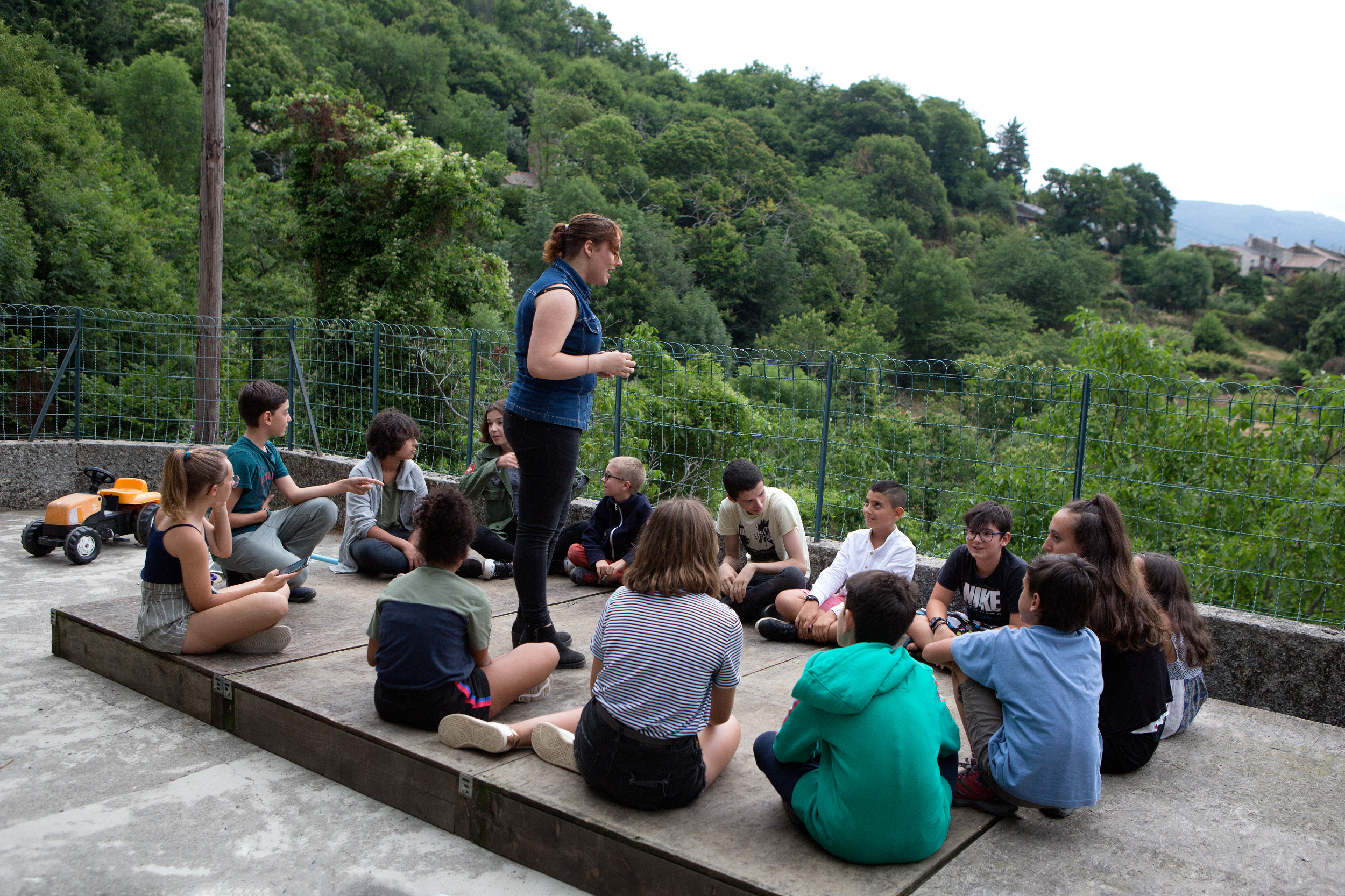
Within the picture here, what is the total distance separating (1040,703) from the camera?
253 cm

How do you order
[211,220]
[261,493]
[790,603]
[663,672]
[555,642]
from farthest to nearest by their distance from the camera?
[211,220], [261,493], [790,603], [555,642], [663,672]

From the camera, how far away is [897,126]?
9281cm

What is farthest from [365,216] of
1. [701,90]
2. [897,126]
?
[897,126]

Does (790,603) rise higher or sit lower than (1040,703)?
lower

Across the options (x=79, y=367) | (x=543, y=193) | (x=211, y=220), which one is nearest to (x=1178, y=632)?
(x=79, y=367)

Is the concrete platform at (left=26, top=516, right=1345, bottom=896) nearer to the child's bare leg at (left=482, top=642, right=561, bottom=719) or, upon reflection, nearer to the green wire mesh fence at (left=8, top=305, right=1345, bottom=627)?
the child's bare leg at (left=482, top=642, right=561, bottom=719)

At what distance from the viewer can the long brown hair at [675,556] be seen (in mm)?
2576

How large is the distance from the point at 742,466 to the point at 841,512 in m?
1.16

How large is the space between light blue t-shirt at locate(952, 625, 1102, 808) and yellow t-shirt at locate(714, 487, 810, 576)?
204cm

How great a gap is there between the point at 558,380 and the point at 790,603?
1811 millimetres

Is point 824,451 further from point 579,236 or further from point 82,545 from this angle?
point 82,545

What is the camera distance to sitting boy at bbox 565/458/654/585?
16.3 ft

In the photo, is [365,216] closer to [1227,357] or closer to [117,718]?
[117,718]

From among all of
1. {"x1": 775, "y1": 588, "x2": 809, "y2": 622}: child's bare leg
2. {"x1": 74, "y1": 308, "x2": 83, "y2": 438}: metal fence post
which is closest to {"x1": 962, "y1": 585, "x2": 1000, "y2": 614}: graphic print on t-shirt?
Answer: {"x1": 775, "y1": 588, "x2": 809, "y2": 622}: child's bare leg
